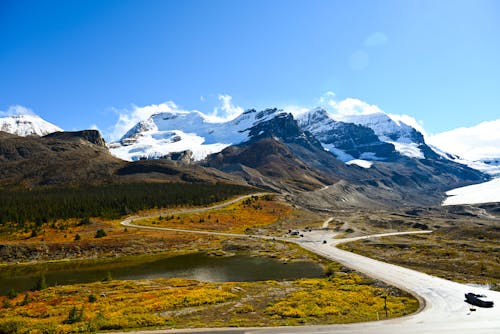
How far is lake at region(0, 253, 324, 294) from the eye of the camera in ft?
214

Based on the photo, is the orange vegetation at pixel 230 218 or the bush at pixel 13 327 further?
the orange vegetation at pixel 230 218

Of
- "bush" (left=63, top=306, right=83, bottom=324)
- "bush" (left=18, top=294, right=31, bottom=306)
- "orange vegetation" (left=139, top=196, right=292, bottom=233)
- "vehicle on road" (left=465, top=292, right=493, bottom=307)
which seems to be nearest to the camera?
"bush" (left=63, top=306, right=83, bottom=324)

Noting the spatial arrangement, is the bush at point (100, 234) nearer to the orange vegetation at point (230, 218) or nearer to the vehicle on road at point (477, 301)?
the orange vegetation at point (230, 218)

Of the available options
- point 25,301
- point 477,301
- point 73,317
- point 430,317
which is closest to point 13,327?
point 73,317

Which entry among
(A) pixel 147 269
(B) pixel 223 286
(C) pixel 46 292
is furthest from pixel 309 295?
(A) pixel 147 269

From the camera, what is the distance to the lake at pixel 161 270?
65.1 metres

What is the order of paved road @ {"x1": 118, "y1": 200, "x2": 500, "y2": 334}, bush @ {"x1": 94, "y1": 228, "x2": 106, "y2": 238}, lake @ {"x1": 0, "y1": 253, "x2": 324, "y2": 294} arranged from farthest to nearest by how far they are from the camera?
1. bush @ {"x1": 94, "y1": 228, "x2": 106, "y2": 238}
2. lake @ {"x1": 0, "y1": 253, "x2": 324, "y2": 294}
3. paved road @ {"x1": 118, "y1": 200, "x2": 500, "y2": 334}

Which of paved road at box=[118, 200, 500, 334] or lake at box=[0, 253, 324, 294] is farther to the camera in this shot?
lake at box=[0, 253, 324, 294]

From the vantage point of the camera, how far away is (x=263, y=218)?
16712cm

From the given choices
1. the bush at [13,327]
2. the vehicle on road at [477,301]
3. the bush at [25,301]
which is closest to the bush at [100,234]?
the bush at [25,301]

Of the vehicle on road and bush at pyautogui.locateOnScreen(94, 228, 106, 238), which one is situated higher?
bush at pyautogui.locateOnScreen(94, 228, 106, 238)

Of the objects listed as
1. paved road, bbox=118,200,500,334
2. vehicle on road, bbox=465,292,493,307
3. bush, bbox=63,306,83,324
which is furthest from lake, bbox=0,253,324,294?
bush, bbox=63,306,83,324

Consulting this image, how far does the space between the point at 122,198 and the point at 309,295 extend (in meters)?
146

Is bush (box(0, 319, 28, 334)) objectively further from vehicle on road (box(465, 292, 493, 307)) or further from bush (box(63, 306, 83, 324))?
vehicle on road (box(465, 292, 493, 307))
